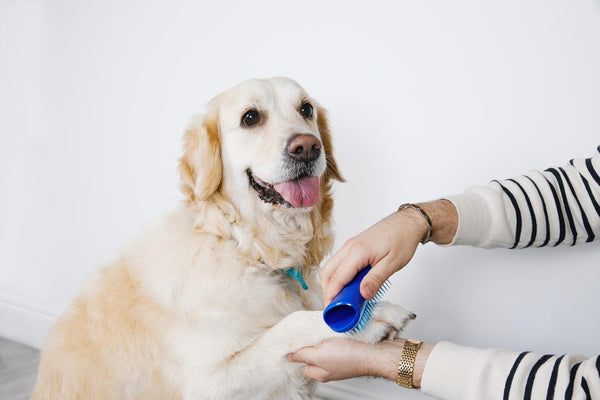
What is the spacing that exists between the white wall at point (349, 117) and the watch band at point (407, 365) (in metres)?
0.74

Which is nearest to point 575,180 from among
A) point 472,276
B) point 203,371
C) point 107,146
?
point 472,276

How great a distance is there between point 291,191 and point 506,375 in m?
0.71

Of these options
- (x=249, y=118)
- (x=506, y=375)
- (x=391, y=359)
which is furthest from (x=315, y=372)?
(x=249, y=118)

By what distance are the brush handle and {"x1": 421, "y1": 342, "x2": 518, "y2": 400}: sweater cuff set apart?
215 millimetres

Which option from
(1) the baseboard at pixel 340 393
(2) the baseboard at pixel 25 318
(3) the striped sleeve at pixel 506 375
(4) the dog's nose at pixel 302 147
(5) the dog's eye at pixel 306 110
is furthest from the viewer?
(2) the baseboard at pixel 25 318

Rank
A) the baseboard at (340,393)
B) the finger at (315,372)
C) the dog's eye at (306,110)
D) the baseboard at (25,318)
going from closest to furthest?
the finger at (315,372)
the dog's eye at (306,110)
the baseboard at (340,393)
the baseboard at (25,318)

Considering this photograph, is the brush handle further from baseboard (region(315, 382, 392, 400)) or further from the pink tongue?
baseboard (region(315, 382, 392, 400))

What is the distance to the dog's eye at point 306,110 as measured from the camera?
1.57 meters

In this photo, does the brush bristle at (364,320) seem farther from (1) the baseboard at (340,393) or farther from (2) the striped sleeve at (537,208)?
(1) the baseboard at (340,393)

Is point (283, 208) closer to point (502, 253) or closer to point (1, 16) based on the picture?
point (502, 253)

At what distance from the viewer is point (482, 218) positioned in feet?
4.55

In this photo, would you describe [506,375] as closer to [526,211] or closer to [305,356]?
[305,356]

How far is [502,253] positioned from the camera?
1.70m

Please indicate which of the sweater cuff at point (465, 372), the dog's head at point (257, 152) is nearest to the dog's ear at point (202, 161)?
the dog's head at point (257, 152)
